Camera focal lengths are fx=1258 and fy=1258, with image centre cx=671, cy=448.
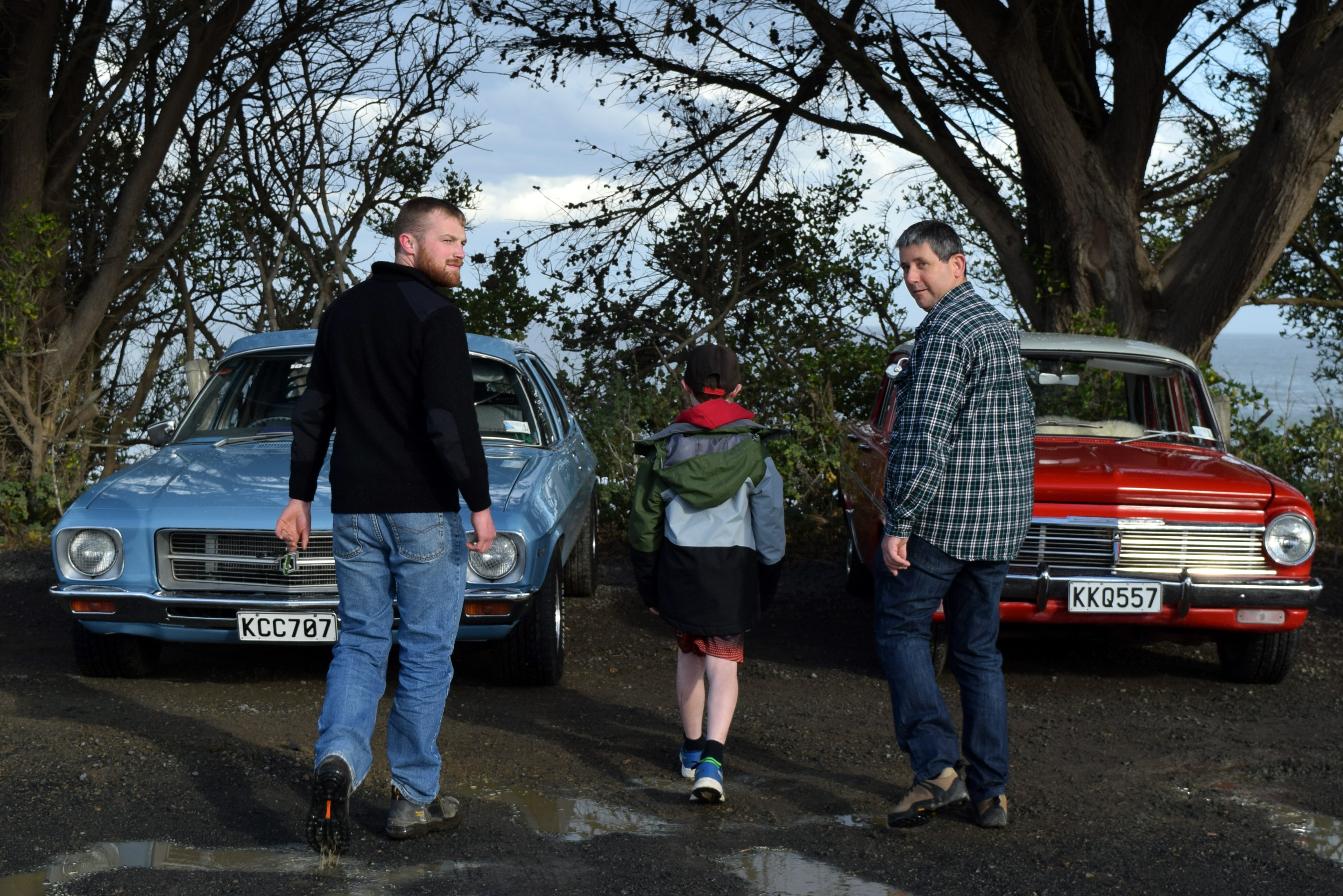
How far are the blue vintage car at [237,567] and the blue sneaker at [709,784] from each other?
1.34 metres

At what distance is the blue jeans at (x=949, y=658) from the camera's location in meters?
4.13

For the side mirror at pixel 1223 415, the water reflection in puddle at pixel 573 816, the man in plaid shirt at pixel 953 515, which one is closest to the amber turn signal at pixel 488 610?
the water reflection in puddle at pixel 573 816

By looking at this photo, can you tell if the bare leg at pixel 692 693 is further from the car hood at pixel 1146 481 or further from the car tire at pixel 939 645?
the car hood at pixel 1146 481

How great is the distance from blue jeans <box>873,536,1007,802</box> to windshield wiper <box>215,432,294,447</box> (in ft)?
11.8

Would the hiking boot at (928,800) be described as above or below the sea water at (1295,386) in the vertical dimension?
below

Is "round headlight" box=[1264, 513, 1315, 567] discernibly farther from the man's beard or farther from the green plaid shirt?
the man's beard

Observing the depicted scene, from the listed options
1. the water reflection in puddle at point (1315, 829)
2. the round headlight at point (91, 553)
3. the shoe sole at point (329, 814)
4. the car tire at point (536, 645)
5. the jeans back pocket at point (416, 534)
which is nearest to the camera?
the shoe sole at point (329, 814)

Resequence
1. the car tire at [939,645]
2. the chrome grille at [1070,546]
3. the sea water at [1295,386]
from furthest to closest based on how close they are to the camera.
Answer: the sea water at [1295,386]
the car tire at [939,645]
the chrome grille at [1070,546]

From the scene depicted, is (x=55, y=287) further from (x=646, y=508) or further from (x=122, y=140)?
(x=646, y=508)

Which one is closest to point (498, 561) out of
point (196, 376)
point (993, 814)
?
point (993, 814)

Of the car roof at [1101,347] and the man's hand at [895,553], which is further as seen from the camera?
the car roof at [1101,347]

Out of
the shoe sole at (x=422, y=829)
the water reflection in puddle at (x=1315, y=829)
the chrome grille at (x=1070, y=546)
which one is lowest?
the shoe sole at (x=422, y=829)

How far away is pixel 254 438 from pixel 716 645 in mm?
3208

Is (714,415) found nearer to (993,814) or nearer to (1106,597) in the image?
(993,814)
